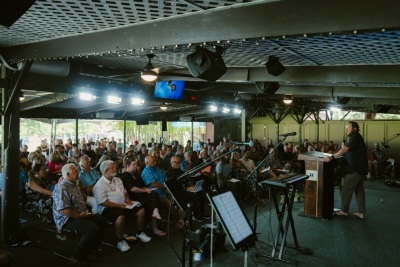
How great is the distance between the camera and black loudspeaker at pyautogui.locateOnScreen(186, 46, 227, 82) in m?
3.54

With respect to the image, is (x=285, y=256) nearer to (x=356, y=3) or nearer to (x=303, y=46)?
(x=303, y=46)

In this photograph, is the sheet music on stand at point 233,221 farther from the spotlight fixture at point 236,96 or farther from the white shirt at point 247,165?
the spotlight fixture at point 236,96

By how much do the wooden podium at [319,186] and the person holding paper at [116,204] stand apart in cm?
316


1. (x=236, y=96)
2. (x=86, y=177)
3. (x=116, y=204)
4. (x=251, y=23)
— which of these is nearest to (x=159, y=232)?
(x=116, y=204)

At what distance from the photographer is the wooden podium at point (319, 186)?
18.7ft

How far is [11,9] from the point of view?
2.06m

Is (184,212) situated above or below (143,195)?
above

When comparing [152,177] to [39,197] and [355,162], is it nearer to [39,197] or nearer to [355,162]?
[39,197]

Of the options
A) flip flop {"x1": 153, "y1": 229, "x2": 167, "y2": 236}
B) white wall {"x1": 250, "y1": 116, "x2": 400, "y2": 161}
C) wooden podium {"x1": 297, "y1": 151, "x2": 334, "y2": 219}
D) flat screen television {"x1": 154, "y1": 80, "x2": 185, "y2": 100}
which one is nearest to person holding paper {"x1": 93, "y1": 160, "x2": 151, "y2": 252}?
flip flop {"x1": 153, "y1": 229, "x2": 167, "y2": 236}

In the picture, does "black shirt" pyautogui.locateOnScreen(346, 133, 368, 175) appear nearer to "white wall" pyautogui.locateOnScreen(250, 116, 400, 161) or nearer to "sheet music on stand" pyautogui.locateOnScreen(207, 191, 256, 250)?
"sheet music on stand" pyautogui.locateOnScreen(207, 191, 256, 250)

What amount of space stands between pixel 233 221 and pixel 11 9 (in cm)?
243

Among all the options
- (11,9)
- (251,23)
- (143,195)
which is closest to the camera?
(11,9)

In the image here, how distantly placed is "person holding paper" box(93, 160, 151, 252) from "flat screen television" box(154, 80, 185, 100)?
3564mm

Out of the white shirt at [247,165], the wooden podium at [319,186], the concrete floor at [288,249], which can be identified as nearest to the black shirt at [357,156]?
the wooden podium at [319,186]
